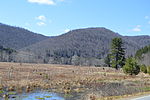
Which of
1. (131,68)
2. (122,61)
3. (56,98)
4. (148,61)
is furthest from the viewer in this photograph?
(148,61)

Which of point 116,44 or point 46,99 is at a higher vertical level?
point 116,44

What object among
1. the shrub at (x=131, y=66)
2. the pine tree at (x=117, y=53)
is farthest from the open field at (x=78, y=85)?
the pine tree at (x=117, y=53)

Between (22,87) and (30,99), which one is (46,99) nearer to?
(30,99)

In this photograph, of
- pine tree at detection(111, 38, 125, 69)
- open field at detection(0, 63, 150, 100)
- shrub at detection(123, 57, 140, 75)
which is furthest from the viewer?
pine tree at detection(111, 38, 125, 69)

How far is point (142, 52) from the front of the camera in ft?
406

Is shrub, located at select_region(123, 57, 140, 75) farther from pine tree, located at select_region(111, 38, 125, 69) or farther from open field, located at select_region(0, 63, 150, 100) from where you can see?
pine tree, located at select_region(111, 38, 125, 69)

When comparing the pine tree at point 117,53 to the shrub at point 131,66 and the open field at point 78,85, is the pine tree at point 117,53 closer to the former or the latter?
the shrub at point 131,66

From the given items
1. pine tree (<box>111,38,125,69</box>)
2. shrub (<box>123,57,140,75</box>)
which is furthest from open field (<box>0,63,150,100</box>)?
pine tree (<box>111,38,125,69</box>)

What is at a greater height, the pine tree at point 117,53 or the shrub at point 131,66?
the pine tree at point 117,53

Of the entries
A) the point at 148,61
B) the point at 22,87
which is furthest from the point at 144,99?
the point at 148,61

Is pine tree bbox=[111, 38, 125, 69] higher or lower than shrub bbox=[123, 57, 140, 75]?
higher

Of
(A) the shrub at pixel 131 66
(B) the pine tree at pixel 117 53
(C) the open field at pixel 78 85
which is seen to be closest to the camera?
(C) the open field at pixel 78 85

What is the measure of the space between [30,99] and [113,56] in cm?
4909

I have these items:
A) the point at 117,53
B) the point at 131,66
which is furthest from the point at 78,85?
the point at 117,53
